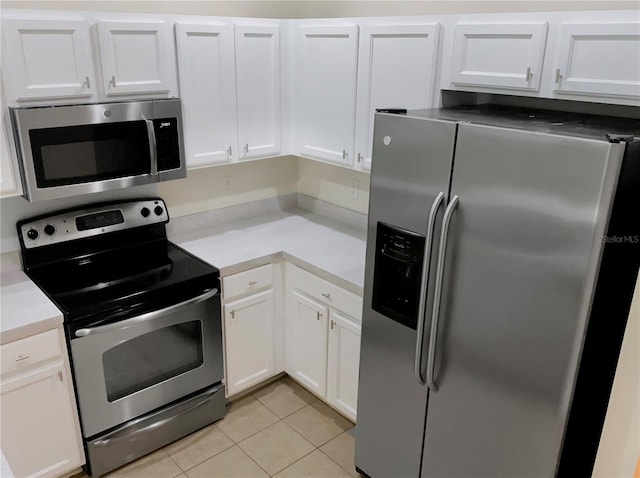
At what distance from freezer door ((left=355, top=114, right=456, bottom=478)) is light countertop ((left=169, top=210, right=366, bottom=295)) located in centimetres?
38

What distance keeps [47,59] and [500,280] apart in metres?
1.91

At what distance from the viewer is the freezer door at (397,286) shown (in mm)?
1837

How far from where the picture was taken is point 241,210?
131 inches

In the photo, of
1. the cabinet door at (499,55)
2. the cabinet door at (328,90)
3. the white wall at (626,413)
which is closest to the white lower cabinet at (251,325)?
the cabinet door at (328,90)

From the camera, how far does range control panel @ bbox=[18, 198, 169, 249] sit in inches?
98.9

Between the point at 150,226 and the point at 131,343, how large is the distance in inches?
28.4

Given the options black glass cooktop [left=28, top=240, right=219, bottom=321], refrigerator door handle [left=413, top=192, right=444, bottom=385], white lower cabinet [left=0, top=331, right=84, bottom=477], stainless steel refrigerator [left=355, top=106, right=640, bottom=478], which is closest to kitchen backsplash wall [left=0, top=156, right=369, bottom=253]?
black glass cooktop [left=28, top=240, right=219, bottom=321]

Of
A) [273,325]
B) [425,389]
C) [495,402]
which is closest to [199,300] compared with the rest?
[273,325]

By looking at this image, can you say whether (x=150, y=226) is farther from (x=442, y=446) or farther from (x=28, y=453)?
(x=442, y=446)

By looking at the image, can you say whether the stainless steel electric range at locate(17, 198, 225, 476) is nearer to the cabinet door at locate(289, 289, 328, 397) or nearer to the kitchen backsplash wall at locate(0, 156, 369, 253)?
the kitchen backsplash wall at locate(0, 156, 369, 253)

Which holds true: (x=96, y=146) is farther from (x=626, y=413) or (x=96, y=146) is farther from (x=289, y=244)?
(x=626, y=413)

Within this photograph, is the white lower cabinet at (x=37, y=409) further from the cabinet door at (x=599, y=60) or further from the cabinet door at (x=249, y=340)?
the cabinet door at (x=599, y=60)

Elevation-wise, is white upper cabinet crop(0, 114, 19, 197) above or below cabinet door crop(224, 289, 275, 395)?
above

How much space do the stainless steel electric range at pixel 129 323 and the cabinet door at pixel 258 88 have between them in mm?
619
